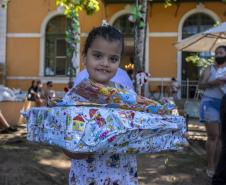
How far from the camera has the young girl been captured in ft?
7.36

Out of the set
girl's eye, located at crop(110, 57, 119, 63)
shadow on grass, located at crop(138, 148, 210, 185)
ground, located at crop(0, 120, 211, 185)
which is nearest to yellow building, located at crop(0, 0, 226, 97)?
ground, located at crop(0, 120, 211, 185)

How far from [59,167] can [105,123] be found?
4.22 m

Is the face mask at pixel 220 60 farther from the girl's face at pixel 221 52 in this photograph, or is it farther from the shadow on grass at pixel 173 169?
the shadow on grass at pixel 173 169

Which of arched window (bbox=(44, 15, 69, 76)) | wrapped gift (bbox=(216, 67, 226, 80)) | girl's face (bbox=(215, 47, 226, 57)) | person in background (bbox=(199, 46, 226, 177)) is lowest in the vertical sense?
person in background (bbox=(199, 46, 226, 177))

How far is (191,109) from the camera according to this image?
11125 mm

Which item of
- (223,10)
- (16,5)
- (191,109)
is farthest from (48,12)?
(191,109)

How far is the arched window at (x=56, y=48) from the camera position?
68.4ft

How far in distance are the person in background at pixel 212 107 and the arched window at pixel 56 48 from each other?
15761mm

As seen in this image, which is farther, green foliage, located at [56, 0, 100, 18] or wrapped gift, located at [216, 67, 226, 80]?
green foliage, located at [56, 0, 100, 18]

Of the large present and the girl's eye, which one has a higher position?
the girl's eye

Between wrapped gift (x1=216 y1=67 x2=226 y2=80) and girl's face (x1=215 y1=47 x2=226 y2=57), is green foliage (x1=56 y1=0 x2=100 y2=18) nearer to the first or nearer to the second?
girl's face (x1=215 y1=47 x2=226 y2=57)

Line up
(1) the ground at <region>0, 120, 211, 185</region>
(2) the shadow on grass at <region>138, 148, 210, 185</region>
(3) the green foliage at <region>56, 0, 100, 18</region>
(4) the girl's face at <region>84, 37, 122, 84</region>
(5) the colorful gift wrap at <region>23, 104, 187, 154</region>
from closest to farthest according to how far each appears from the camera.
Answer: (5) the colorful gift wrap at <region>23, 104, 187, 154</region> → (4) the girl's face at <region>84, 37, 122, 84</region> → (1) the ground at <region>0, 120, 211, 185</region> → (2) the shadow on grass at <region>138, 148, 210, 185</region> → (3) the green foliage at <region>56, 0, 100, 18</region>

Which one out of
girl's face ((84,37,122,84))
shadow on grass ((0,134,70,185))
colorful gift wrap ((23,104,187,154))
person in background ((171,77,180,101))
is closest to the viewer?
colorful gift wrap ((23,104,187,154))

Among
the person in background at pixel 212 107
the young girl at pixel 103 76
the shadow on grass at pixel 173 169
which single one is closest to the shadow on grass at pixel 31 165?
the shadow on grass at pixel 173 169
